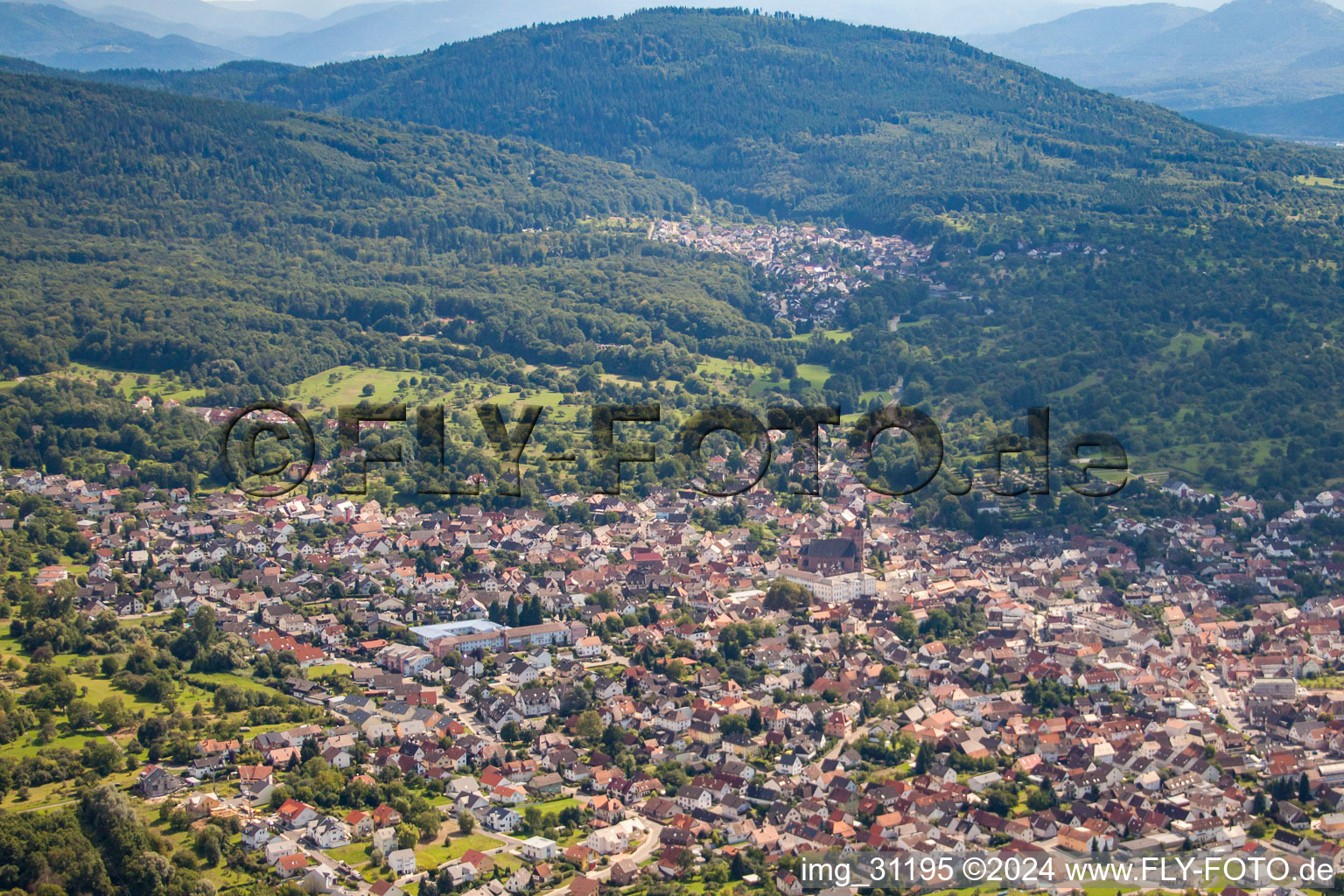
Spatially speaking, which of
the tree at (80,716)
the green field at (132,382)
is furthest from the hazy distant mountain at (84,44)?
the tree at (80,716)

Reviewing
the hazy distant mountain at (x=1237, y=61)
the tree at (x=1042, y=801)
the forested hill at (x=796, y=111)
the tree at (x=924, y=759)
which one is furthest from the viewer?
the hazy distant mountain at (x=1237, y=61)

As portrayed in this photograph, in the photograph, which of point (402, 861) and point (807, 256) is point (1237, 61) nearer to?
point (807, 256)

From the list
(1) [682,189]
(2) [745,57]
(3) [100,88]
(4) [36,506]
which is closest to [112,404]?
(4) [36,506]

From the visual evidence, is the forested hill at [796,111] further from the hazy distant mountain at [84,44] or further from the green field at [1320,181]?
the hazy distant mountain at [84,44]

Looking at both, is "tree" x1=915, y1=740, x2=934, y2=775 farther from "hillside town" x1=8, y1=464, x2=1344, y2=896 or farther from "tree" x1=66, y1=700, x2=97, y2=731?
"tree" x1=66, y1=700, x2=97, y2=731

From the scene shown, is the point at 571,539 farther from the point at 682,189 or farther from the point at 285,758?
the point at 682,189

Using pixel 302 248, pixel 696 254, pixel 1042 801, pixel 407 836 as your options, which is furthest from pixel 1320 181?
pixel 407 836

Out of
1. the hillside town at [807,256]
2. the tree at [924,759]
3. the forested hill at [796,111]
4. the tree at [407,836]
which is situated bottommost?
the tree at [407,836]
